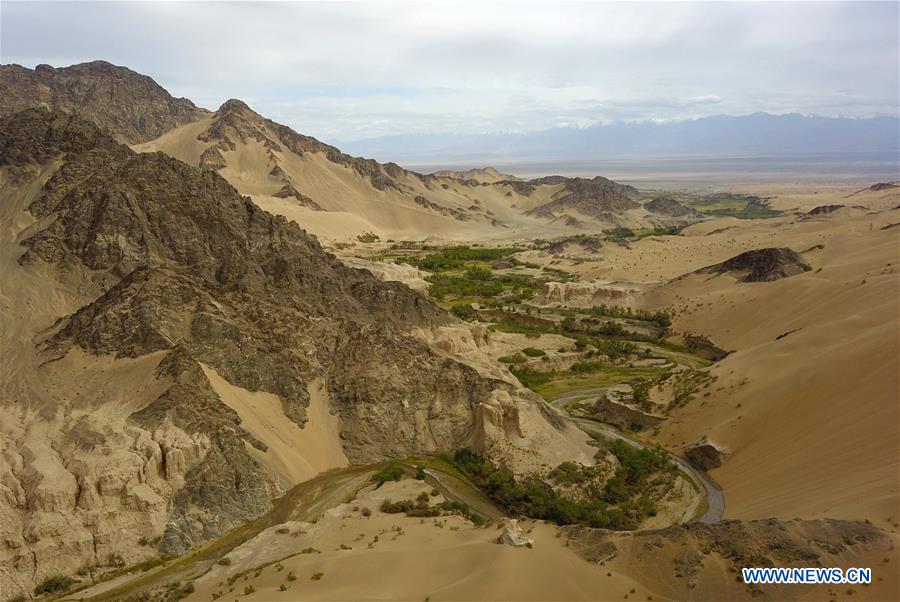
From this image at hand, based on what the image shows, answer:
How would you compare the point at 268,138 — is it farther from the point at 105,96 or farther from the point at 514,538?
the point at 514,538

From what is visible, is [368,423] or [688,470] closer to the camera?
[688,470]

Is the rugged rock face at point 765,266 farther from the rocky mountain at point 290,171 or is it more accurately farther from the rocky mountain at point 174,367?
the rocky mountain at point 290,171

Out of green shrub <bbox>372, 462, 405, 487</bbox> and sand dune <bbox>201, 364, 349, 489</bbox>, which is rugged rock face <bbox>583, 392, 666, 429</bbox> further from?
sand dune <bbox>201, 364, 349, 489</bbox>

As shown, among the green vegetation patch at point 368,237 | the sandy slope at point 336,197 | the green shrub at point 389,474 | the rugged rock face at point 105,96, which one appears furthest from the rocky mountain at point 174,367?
the rugged rock face at point 105,96

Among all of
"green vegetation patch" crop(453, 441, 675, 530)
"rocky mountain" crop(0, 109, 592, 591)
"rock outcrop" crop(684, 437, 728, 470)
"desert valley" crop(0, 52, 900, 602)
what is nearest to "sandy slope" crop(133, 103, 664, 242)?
"rocky mountain" crop(0, 109, 592, 591)

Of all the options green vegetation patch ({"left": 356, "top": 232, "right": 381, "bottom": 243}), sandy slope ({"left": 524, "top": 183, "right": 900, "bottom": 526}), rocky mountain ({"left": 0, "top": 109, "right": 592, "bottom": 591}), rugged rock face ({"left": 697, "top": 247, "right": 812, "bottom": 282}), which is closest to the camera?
rocky mountain ({"left": 0, "top": 109, "right": 592, "bottom": 591})

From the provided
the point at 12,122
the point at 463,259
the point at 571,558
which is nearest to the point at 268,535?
the point at 571,558

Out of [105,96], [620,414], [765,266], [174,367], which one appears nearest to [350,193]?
[105,96]
